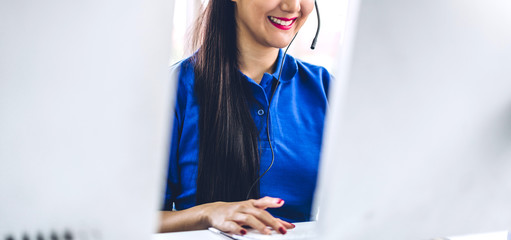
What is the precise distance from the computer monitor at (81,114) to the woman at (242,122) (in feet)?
2.40

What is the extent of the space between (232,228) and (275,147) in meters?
0.45

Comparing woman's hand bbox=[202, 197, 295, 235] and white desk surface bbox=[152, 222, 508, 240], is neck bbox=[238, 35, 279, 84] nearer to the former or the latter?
woman's hand bbox=[202, 197, 295, 235]

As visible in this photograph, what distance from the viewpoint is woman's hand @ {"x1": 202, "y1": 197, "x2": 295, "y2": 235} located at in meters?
0.79

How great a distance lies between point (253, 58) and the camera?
1.29 metres

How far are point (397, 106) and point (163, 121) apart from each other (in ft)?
0.89

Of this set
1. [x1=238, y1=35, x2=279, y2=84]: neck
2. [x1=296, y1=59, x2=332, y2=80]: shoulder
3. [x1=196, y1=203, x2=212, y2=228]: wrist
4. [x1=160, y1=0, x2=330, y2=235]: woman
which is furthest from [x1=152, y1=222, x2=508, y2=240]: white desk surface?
[x1=296, y1=59, x2=332, y2=80]: shoulder

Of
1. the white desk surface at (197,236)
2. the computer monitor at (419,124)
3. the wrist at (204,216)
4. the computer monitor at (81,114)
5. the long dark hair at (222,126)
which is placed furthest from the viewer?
the long dark hair at (222,126)

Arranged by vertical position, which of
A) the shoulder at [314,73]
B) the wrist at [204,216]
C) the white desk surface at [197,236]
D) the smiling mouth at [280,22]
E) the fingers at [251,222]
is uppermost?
the smiling mouth at [280,22]

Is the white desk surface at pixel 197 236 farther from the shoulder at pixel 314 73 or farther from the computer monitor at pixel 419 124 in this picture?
the shoulder at pixel 314 73

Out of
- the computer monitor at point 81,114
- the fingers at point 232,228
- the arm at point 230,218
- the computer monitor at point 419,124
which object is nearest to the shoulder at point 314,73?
the arm at point 230,218

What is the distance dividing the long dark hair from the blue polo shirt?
2 centimetres

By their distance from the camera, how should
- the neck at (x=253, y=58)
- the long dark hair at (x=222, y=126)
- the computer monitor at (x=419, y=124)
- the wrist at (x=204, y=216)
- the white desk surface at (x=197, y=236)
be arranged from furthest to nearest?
the neck at (x=253, y=58) < the long dark hair at (x=222, y=126) < the wrist at (x=204, y=216) < the white desk surface at (x=197, y=236) < the computer monitor at (x=419, y=124)

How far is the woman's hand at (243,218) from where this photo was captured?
2.59 feet

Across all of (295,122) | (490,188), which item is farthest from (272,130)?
(490,188)
